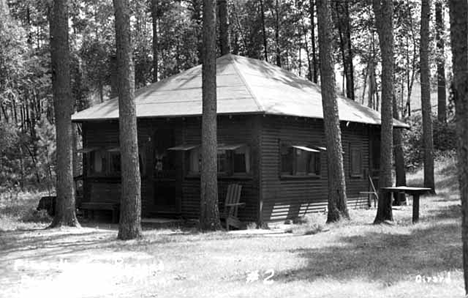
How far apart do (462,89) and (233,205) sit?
1111 centimetres

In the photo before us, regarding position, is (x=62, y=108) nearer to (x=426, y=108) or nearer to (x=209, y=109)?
(x=209, y=109)

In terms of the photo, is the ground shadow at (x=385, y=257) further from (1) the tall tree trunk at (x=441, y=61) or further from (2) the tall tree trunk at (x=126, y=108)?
(1) the tall tree trunk at (x=441, y=61)

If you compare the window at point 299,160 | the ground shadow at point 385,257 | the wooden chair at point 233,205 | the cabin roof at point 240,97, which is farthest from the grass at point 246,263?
the cabin roof at point 240,97

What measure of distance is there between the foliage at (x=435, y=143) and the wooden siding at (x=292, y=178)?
42.5 ft

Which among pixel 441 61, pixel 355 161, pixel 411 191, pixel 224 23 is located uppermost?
pixel 224 23

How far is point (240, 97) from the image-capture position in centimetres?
1728

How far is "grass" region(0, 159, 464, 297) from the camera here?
25.2ft

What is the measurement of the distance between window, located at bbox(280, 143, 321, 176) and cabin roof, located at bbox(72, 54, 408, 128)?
3.71 ft

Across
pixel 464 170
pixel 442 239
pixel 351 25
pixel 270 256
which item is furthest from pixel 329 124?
pixel 351 25

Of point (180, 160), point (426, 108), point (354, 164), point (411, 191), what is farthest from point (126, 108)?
point (426, 108)

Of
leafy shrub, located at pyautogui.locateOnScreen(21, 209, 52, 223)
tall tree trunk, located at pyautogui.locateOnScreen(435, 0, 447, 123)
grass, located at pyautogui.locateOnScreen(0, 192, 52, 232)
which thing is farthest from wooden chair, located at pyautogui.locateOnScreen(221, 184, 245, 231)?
tall tree trunk, located at pyautogui.locateOnScreen(435, 0, 447, 123)

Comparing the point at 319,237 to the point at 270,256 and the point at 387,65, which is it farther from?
the point at 387,65

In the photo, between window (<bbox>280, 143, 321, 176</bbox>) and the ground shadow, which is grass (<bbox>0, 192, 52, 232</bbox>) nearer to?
window (<bbox>280, 143, 321, 176</bbox>)

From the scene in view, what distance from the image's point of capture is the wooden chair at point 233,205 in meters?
15.8
